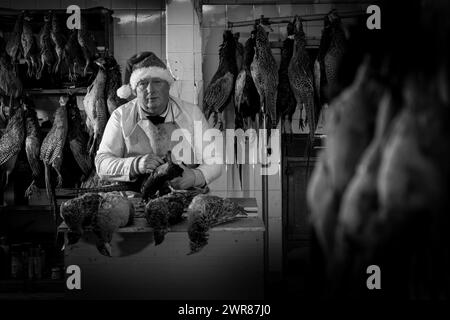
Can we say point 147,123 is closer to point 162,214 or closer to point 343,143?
point 162,214

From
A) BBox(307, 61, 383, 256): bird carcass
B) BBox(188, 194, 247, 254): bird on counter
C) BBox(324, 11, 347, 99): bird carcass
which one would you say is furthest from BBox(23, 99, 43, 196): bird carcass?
BBox(307, 61, 383, 256): bird carcass

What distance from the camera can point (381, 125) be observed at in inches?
33.1

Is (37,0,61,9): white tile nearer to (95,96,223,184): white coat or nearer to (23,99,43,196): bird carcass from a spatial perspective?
(23,99,43,196): bird carcass

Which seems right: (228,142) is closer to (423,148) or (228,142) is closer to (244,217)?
(244,217)

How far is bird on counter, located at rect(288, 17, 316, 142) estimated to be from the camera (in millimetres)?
4578

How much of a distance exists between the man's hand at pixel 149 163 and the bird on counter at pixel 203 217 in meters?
0.49

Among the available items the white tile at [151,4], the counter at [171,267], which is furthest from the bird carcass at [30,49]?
the counter at [171,267]

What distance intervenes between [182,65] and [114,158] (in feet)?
4.90

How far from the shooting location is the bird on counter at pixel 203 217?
8.78 feet

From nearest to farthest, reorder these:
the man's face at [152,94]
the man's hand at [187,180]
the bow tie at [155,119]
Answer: the man's hand at [187,180]
the man's face at [152,94]
the bow tie at [155,119]

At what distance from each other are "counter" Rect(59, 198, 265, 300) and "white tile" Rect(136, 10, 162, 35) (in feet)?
9.49

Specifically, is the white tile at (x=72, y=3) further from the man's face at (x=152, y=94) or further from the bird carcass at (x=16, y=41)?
the man's face at (x=152, y=94)

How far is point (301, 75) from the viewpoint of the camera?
4586 mm
